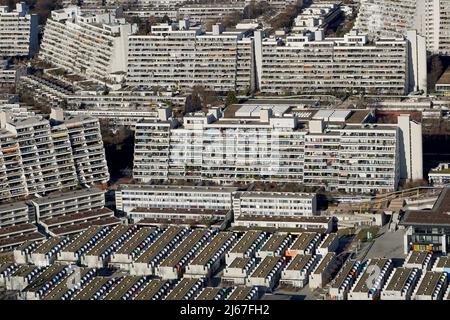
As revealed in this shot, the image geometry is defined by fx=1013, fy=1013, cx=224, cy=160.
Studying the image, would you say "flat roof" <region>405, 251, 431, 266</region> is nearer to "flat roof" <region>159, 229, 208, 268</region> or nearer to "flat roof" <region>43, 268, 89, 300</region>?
"flat roof" <region>159, 229, 208, 268</region>

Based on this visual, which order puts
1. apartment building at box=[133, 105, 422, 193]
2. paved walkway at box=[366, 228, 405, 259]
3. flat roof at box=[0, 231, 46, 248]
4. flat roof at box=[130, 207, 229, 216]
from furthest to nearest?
apartment building at box=[133, 105, 422, 193] → flat roof at box=[130, 207, 229, 216] → flat roof at box=[0, 231, 46, 248] → paved walkway at box=[366, 228, 405, 259]

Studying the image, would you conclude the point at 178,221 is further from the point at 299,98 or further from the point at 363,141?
the point at 299,98

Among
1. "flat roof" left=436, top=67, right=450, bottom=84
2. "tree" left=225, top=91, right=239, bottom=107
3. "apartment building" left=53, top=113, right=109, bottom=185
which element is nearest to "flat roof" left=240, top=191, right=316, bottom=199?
"apartment building" left=53, top=113, right=109, bottom=185

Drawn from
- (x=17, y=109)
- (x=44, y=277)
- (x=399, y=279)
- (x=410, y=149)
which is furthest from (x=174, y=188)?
(x=17, y=109)

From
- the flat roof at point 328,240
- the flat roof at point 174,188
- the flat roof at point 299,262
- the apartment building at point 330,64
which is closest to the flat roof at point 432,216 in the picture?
the flat roof at point 328,240

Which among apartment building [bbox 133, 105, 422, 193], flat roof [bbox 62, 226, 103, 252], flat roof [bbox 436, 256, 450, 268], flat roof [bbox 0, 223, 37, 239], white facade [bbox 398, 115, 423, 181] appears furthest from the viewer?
white facade [bbox 398, 115, 423, 181]
